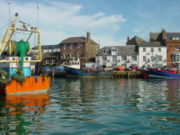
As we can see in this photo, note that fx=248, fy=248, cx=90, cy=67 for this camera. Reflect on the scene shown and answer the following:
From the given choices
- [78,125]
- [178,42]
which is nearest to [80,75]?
[178,42]

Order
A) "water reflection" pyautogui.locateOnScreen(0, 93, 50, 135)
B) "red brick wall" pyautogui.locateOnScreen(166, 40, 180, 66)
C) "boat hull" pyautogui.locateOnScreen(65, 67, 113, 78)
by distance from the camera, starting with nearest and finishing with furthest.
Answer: "water reflection" pyautogui.locateOnScreen(0, 93, 50, 135) < "boat hull" pyautogui.locateOnScreen(65, 67, 113, 78) < "red brick wall" pyautogui.locateOnScreen(166, 40, 180, 66)

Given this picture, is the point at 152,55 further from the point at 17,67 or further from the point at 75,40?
the point at 17,67

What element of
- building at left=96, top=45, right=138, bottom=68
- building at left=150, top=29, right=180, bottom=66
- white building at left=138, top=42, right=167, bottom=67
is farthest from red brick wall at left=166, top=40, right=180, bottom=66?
building at left=96, top=45, right=138, bottom=68

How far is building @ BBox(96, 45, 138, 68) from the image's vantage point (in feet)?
254

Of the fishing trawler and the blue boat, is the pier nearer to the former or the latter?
the blue boat

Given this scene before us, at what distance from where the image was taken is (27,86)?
2412 centimetres

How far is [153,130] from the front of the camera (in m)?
11.6

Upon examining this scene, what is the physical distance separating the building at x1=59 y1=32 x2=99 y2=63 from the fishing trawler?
182ft

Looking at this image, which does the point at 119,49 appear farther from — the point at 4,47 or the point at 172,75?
the point at 4,47

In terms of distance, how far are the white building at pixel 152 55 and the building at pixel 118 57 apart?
2043 millimetres

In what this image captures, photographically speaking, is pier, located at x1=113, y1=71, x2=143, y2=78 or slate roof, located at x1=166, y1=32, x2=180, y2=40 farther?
slate roof, located at x1=166, y1=32, x2=180, y2=40

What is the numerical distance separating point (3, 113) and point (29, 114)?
1.70 metres

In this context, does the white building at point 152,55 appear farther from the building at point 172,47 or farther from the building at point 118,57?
the building at point 118,57

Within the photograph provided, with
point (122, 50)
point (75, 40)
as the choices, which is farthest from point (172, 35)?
point (75, 40)
